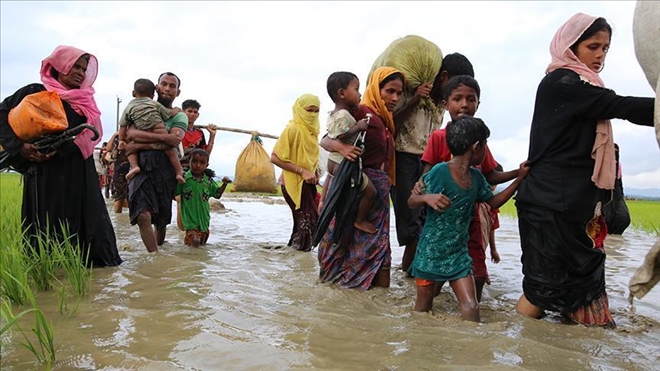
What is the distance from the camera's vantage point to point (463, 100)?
3.24 meters

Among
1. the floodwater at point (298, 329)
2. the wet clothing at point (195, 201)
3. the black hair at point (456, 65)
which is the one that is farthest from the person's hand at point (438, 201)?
the wet clothing at point (195, 201)

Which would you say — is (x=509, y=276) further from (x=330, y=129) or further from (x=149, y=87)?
(x=149, y=87)

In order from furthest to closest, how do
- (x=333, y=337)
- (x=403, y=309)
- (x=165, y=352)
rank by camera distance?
(x=403, y=309) → (x=333, y=337) → (x=165, y=352)

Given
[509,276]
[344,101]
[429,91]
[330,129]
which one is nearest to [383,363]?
[330,129]

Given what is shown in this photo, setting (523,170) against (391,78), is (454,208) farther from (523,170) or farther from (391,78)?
(391,78)

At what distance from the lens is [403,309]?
3086mm

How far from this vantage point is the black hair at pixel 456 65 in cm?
392

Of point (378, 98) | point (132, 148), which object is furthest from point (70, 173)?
point (378, 98)

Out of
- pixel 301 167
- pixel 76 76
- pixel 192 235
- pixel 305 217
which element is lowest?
pixel 192 235

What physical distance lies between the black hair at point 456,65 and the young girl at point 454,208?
1092 millimetres

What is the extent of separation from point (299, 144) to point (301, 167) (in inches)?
9.8

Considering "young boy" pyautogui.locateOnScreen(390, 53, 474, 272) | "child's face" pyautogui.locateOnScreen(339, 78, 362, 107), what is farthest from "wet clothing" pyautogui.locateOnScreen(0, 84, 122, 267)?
"young boy" pyautogui.locateOnScreen(390, 53, 474, 272)

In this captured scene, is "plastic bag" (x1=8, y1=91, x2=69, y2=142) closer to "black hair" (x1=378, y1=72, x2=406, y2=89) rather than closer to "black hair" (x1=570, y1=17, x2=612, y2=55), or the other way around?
"black hair" (x1=378, y1=72, x2=406, y2=89)

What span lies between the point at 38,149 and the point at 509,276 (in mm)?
3758
